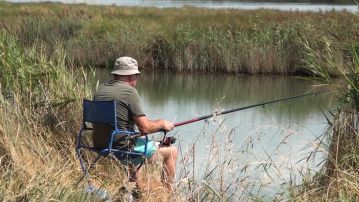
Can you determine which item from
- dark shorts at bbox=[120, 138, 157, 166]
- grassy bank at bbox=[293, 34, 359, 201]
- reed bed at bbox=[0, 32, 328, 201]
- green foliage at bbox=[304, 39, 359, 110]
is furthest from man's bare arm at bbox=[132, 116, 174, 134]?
green foliage at bbox=[304, 39, 359, 110]

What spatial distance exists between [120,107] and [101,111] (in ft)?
0.42

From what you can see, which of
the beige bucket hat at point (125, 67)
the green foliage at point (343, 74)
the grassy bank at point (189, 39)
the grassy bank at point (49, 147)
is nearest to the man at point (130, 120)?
the beige bucket hat at point (125, 67)

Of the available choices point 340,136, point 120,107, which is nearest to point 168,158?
point 120,107

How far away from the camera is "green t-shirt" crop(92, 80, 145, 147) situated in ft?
13.6

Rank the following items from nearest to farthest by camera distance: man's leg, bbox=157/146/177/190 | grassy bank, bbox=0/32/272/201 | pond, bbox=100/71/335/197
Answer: grassy bank, bbox=0/32/272/201, man's leg, bbox=157/146/177/190, pond, bbox=100/71/335/197

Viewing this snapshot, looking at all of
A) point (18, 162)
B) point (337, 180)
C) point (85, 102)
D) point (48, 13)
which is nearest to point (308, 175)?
point (337, 180)

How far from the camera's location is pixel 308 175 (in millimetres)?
4527

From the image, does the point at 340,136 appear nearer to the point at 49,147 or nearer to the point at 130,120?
the point at 130,120

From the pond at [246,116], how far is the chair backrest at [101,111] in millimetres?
527

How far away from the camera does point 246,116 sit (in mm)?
9062

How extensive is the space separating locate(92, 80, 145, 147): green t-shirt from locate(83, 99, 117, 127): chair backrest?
77 mm

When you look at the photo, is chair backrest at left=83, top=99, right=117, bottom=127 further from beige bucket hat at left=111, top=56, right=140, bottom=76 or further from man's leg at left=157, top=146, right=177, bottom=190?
man's leg at left=157, top=146, right=177, bottom=190

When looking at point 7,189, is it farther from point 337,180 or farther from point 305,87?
point 305,87

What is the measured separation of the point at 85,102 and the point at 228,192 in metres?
1.06
